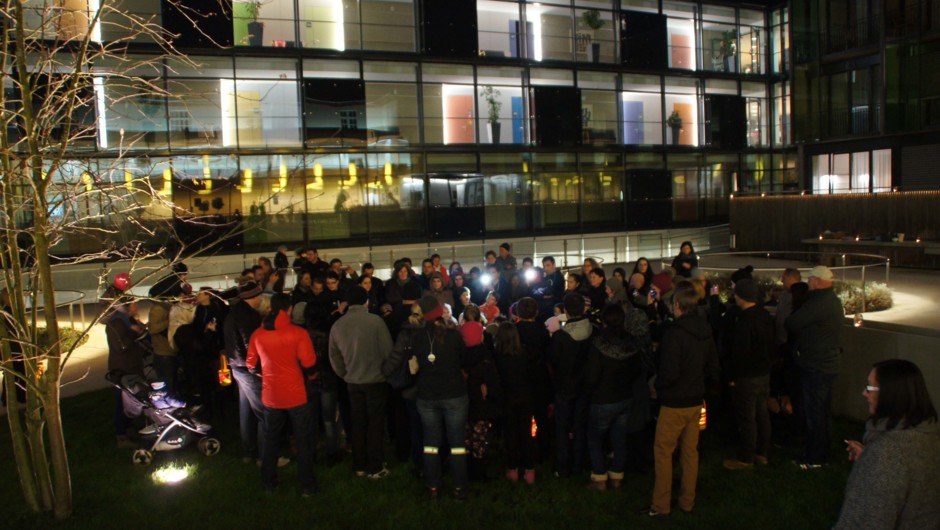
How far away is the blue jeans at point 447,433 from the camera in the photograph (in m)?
6.36

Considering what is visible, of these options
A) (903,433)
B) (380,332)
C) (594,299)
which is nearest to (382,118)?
(594,299)

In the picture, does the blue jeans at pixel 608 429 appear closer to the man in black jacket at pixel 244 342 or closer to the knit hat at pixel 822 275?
the knit hat at pixel 822 275

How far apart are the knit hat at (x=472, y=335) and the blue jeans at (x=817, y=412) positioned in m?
3.28

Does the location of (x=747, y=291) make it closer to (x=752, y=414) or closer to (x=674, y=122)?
(x=752, y=414)

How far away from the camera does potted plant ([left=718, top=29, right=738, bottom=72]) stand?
1296 inches

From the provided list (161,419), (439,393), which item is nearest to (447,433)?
(439,393)

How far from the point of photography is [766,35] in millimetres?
34406

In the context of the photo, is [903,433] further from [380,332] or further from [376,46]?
[376,46]

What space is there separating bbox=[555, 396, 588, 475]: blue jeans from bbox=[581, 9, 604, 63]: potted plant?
83.3ft

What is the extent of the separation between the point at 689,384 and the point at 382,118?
75.1ft

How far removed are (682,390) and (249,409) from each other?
4.55 metres

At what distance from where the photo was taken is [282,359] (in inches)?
251

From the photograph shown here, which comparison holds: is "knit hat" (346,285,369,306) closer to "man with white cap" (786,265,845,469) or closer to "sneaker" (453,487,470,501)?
"sneaker" (453,487,470,501)

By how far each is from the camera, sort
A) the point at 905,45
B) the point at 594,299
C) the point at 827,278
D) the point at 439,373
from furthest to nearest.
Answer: the point at 905,45 < the point at 594,299 < the point at 827,278 < the point at 439,373
